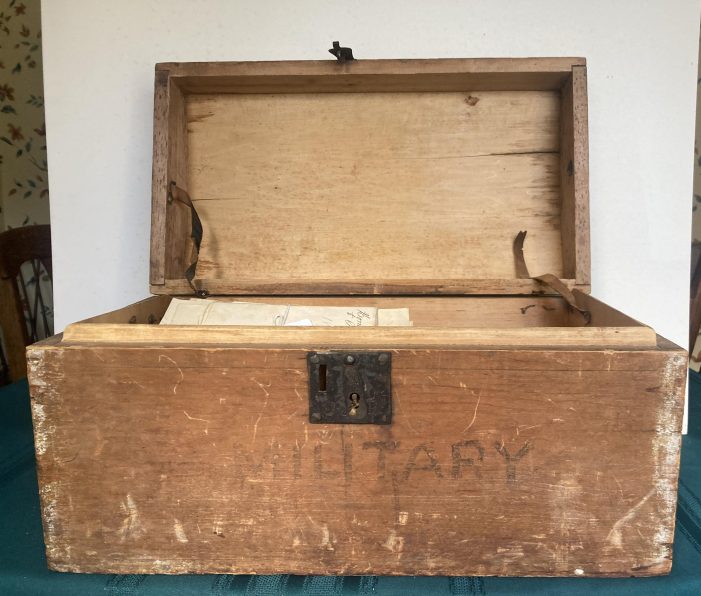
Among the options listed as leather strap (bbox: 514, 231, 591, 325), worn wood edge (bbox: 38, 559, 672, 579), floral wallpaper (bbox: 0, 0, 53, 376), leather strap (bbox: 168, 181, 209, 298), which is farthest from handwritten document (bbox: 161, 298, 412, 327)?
floral wallpaper (bbox: 0, 0, 53, 376)

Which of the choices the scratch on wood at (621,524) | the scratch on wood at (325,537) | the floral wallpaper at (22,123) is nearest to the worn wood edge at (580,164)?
the scratch on wood at (621,524)

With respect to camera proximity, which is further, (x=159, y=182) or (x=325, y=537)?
(x=159, y=182)

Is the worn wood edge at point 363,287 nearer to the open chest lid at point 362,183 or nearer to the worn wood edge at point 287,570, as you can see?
the open chest lid at point 362,183

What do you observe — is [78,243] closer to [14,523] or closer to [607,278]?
[14,523]

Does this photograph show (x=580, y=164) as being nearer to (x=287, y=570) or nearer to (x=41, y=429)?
(x=287, y=570)

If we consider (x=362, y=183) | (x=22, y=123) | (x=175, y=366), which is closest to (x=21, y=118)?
(x=22, y=123)

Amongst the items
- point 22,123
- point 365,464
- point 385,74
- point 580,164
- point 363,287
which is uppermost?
point 22,123

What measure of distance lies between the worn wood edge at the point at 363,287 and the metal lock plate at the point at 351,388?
475 millimetres

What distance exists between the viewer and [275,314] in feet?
4.30

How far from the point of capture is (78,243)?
1.51m

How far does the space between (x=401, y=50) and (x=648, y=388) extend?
988 millimetres

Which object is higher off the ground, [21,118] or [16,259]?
[21,118]

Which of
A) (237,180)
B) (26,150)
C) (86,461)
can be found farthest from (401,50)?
(26,150)

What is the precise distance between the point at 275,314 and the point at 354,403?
497 millimetres
